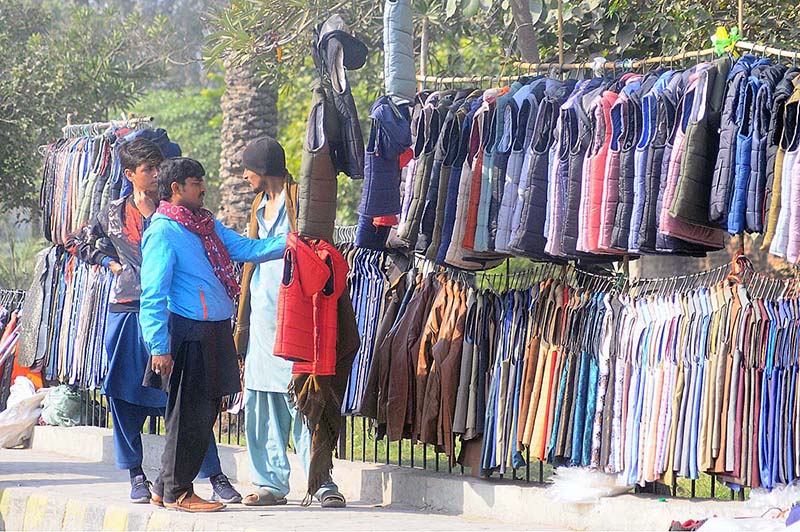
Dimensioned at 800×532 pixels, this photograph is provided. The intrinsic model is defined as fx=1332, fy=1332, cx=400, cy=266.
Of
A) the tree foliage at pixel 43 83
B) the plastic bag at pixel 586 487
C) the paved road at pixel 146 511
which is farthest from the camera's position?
the tree foliage at pixel 43 83

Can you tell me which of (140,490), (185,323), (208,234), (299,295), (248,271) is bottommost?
(140,490)

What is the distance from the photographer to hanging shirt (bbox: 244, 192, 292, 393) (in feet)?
25.4

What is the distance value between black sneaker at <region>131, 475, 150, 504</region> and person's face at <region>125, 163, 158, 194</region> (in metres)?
1.76

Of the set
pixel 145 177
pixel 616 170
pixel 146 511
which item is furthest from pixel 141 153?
pixel 616 170

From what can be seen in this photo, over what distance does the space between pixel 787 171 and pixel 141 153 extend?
3.90 meters

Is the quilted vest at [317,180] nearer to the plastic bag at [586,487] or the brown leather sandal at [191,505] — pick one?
the brown leather sandal at [191,505]

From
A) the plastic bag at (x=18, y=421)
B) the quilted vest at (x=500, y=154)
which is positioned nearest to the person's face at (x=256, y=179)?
the quilted vest at (x=500, y=154)

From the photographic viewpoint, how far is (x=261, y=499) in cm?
775

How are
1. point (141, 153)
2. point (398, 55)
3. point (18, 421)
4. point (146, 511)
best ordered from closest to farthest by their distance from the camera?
1. point (146, 511)
2. point (398, 55)
3. point (141, 153)
4. point (18, 421)

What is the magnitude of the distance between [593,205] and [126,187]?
428 centimetres

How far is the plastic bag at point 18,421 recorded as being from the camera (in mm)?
11031

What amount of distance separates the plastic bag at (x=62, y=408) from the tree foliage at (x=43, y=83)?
494 cm

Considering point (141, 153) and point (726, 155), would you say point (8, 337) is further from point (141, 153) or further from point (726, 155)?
point (726, 155)

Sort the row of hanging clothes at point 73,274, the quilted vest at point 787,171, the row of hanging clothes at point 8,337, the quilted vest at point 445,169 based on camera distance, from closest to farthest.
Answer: the quilted vest at point 787,171
the quilted vest at point 445,169
the row of hanging clothes at point 73,274
the row of hanging clothes at point 8,337
